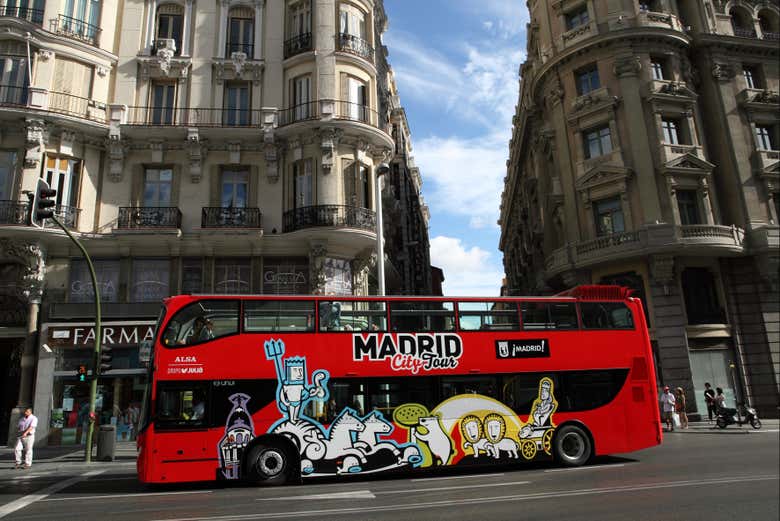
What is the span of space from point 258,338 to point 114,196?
50.3ft

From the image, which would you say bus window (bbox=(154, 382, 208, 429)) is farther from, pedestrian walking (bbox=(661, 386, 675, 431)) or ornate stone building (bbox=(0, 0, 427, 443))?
pedestrian walking (bbox=(661, 386, 675, 431))

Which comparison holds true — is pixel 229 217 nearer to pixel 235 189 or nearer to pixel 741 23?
pixel 235 189

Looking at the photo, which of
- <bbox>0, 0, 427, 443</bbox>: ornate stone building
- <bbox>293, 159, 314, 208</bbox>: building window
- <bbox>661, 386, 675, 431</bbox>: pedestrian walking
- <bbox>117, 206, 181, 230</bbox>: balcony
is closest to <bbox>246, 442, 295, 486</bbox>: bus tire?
<bbox>0, 0, 427, 443</bbox>: ornate stone building

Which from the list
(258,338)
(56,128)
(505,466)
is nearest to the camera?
(258,338)

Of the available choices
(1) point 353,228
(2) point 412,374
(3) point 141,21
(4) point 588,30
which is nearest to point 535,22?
(4) point 588,30

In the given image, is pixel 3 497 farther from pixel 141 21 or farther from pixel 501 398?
pixel 141 21

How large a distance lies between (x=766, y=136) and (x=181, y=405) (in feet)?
107

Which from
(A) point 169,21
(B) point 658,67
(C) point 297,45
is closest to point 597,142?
(B) point 658,67

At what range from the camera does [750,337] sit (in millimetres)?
25438

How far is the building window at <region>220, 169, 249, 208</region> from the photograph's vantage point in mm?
23516

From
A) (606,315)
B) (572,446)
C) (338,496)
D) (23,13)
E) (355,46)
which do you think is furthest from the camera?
(355,46)

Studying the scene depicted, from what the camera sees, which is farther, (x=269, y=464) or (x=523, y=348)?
→ (x=523, y=348)

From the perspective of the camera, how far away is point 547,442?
1238cm

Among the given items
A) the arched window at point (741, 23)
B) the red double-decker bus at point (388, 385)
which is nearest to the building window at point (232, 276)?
the red double-decker bus at point (388, 385)
